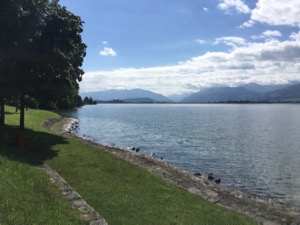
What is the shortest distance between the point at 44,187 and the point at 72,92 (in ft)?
88.6

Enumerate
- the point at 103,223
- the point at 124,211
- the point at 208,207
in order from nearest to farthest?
the point at 103,223, the point at 124,211, the point at 208,207

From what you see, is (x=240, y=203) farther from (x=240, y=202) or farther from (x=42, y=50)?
(x=42, y=50)

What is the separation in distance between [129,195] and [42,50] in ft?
70.5

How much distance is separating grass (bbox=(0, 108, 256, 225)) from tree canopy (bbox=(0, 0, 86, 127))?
9.98 m

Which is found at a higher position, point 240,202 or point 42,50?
point 42,50

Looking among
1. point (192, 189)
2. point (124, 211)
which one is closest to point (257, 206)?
point (192, 189)

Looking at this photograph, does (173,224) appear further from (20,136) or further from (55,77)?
(55,77)

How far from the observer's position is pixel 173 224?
54.5ft

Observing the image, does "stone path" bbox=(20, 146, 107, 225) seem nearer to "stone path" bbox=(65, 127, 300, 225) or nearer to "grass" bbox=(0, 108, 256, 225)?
"grass" bbox=(0, 108, 256, 225)

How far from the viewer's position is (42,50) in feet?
119

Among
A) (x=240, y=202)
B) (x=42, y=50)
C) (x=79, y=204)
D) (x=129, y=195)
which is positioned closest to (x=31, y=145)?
(x=42, y=50)

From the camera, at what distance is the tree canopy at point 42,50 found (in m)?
33.3

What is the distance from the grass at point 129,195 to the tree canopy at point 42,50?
998cm

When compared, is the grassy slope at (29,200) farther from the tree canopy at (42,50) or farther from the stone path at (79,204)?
the tree canopy at (42,50)
